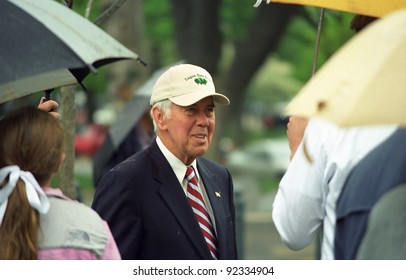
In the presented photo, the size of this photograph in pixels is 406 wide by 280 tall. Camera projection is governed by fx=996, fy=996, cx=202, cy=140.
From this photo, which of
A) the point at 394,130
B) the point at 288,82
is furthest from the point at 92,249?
the point at 288,82

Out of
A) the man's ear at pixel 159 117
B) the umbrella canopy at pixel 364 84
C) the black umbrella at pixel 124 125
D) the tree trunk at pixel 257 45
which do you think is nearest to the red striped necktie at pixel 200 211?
the man's ear at pixel 159 117

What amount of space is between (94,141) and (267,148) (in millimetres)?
9577

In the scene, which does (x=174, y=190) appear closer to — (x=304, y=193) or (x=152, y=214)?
(x=152, y=214)

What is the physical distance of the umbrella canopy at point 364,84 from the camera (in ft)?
9.14

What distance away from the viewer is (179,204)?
4.45m

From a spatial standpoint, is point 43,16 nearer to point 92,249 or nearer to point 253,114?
point 92,249

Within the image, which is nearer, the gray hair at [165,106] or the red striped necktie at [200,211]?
the red striped necktie at [200,211]

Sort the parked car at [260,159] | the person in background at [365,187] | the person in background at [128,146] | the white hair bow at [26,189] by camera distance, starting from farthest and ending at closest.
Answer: the parked car at [260,159] → the person in background at [128,146] → the white hair bow at [26,189] → the person in background at [365,187]

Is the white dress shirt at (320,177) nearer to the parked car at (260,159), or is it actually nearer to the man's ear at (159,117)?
the man's ear at (159,117)

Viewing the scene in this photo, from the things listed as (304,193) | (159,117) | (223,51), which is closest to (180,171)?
(159,117)

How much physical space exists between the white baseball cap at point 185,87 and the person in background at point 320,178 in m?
0.83

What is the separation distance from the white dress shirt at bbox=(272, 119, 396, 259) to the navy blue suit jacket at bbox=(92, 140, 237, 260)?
0.66m

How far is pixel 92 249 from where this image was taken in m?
3.54

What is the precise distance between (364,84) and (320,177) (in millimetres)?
926
